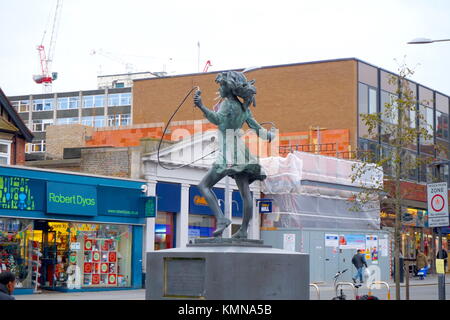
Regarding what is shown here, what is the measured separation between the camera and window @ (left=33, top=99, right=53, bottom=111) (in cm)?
10844

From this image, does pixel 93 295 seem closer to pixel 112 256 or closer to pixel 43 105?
pixel 112 256

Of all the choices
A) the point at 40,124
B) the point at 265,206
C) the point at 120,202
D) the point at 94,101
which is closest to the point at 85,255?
the point at 120,202

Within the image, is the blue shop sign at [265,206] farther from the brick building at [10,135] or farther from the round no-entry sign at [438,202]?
the round no-entry sign at [438,202]

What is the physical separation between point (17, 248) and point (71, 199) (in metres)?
2.70

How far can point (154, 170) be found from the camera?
109ft

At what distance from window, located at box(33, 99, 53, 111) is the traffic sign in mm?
93603

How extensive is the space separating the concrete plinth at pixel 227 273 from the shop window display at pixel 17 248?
16456 millimetres

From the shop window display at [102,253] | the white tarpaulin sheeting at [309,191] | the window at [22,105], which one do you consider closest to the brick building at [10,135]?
the shop window display at [102,253]

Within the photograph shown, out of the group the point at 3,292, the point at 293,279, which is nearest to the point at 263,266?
the point at 293,279

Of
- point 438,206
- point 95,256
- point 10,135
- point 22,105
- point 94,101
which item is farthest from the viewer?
point 22,105

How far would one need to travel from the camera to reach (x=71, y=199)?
29.8 m

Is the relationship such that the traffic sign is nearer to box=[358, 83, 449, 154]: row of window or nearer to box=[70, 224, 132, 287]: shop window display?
box=[70, 224, 132, 287]: shop window display
